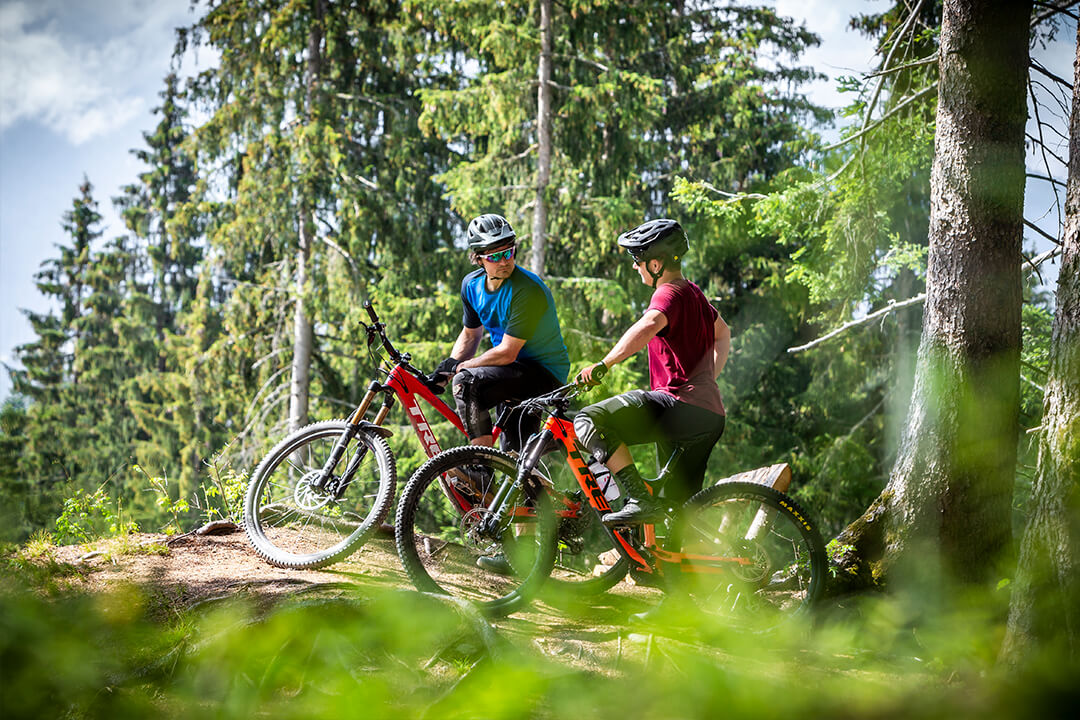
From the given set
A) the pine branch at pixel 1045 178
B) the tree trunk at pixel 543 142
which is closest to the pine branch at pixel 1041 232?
the pine branch at pixel 1045 178

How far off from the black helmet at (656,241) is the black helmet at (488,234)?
0.71 meters

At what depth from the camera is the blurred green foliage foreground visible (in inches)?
32.3

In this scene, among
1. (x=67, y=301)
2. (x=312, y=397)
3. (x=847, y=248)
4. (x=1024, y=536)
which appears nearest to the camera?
Answer: (x=1024, y=536)

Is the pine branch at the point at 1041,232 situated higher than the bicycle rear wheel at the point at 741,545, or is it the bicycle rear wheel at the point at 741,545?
the pine branch at the point at 1041,232

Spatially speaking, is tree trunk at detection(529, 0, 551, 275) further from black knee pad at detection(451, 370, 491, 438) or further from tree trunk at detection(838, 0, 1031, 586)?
tree trunk at detection(838, 0, 1031, 586)

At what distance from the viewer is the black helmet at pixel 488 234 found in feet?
14.8

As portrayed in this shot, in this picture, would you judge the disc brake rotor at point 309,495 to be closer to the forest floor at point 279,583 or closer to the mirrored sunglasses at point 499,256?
the forest floor at point 279,583

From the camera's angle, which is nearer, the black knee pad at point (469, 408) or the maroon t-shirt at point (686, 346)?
the maroon t-shirt at point (686, 346)

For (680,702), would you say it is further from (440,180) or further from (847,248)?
(440,180)

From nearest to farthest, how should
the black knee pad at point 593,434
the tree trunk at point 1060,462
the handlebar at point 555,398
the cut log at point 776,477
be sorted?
1. the tree trunk at point 1060,462
2. the black knee pad at point 593,434
3. the handlebar at point 555,398
4. the cut log at point 776,477

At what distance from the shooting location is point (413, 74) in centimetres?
1652

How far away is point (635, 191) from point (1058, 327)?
13096 mm

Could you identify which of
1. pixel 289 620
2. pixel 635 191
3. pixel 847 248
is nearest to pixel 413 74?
pixel 635 191

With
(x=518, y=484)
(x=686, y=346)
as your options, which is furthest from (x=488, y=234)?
(x=518, y=484)
